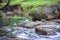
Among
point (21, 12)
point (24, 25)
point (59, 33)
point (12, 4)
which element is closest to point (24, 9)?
point (21, 12)

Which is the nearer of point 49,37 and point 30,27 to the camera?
point 49,37

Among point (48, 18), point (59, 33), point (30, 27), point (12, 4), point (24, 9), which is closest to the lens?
point (59, 33)

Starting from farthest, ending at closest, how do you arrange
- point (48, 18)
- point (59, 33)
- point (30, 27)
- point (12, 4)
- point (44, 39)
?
point (12, 4)
point (48, 18)
point (30, 27)
point (59, 33)
point (44, 39)

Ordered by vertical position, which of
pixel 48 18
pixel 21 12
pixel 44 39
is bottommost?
pixel 44 39

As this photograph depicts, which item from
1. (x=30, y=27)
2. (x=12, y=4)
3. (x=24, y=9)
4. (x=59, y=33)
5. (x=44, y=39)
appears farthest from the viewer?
(x=12, y=4)

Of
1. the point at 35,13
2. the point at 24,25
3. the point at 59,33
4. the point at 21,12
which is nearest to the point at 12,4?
the point at 21,12

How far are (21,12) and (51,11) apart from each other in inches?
195

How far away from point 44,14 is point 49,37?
16.6 ft

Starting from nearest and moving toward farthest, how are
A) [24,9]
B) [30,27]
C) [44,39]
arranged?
[44,39], [30,27], [24,9]

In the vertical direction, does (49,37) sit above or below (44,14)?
below

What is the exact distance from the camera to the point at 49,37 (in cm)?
805

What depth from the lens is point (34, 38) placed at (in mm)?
7934

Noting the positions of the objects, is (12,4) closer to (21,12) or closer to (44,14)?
(21,12)

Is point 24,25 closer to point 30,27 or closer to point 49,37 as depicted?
point 30,27
